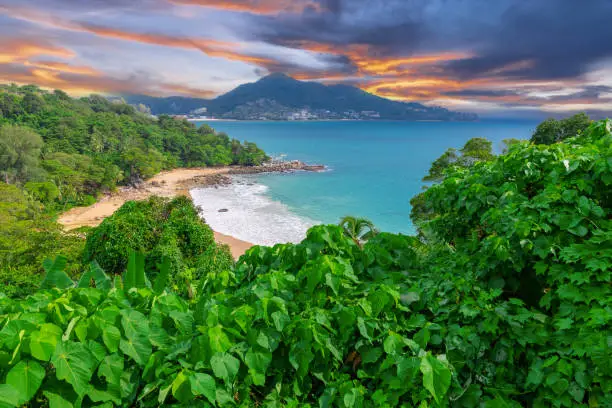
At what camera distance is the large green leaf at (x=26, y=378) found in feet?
4.94

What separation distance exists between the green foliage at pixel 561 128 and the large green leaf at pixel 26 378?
72.9 feet

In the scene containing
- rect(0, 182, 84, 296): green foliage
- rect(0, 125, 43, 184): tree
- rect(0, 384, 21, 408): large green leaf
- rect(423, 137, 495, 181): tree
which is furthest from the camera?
rect(0, 125, 43, 184): tree

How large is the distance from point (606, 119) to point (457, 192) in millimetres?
1368

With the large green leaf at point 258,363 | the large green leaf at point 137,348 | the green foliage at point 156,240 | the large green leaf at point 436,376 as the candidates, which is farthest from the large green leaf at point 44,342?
the green foliage at point 156,240

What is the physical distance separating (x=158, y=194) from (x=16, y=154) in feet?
46.1

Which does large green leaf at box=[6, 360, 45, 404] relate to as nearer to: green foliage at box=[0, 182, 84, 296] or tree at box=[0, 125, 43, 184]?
green foliage at box=[0, 182, 84, 296]

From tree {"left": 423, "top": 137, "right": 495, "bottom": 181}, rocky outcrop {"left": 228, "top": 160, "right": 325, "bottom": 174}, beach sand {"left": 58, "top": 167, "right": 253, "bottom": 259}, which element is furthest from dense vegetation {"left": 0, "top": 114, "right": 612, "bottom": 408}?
rocky outcrop {"left": 228, "top": 160, "right": 325, "bottom": 174}

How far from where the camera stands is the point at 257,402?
1.90m

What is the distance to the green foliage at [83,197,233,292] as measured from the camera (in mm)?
10852

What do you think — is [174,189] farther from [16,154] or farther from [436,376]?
[436,376]

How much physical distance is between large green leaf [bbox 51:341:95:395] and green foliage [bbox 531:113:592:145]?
22.0 m

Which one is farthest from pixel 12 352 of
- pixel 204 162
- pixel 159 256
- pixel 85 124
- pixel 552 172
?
pixel 85 124

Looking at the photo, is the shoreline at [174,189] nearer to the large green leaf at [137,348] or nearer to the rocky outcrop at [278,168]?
the rocky outcrop at [278,168]

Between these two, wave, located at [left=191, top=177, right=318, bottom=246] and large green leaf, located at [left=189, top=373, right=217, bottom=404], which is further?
wave, located at [left=191, top=177, right=318, bottom=246]
